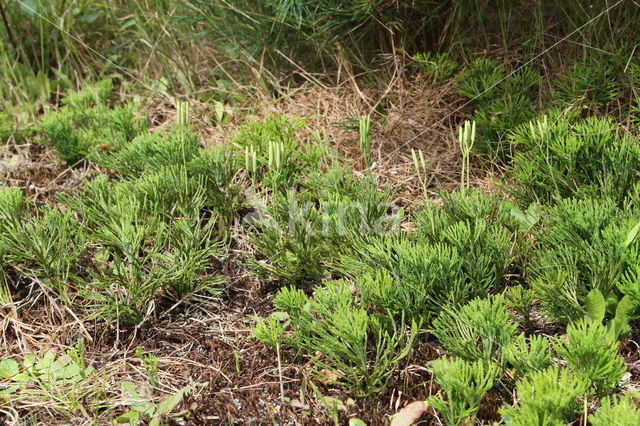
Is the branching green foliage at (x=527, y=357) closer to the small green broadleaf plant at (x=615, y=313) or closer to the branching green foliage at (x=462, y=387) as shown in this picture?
the branching green foliage at (x=462, y=387)

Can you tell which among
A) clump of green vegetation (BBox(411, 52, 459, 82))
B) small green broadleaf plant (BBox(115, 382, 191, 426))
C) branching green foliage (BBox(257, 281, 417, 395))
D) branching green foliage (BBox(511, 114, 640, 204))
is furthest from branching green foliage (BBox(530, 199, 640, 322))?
clump of green vegetation (BBox(411, 52, 459, 82))

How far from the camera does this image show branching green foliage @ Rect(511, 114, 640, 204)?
2.18m

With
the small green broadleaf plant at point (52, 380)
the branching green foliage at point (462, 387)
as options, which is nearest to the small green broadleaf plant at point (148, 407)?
the small green broadleaf plant at point (52, 380)

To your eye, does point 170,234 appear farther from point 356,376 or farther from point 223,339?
point 356,376

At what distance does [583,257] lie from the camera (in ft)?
5.97

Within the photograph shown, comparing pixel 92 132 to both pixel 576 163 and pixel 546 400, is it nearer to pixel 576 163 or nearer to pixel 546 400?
pixel 576 163

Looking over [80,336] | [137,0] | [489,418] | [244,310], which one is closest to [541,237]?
[489,418]

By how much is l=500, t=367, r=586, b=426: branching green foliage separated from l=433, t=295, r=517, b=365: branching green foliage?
0.15 metres

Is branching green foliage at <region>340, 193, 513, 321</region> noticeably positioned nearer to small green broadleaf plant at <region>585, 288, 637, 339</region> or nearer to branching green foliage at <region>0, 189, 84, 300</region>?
small green broadleaf plant at <region>585, 288, 637, 339</region>

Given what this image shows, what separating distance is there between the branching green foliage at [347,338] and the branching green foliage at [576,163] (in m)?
0.78

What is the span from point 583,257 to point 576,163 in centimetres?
56

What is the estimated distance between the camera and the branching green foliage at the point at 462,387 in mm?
1536

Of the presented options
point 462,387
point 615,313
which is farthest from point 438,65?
point 462,387

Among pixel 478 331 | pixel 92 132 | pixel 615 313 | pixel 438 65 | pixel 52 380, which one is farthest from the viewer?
pixel 92 132
